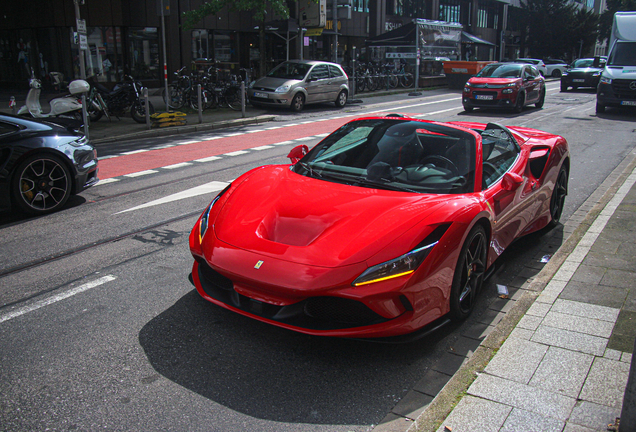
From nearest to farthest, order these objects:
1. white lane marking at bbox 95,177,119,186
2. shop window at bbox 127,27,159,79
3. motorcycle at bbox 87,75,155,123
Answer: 1. white lane marking at bbox 95,177,119,186
2. motorcycle at bbox 87,75,155,123
3. shop window at bbox 127,27,159,79

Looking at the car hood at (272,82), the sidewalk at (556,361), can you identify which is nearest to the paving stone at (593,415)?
the sidewalk at (556,361)

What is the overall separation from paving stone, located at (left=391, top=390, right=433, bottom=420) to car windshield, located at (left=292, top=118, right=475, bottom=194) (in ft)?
4.99

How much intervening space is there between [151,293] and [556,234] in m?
4.29

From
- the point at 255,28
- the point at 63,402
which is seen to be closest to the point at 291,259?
the point at 63,402

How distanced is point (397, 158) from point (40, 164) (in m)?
4.52

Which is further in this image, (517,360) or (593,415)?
(517,360)

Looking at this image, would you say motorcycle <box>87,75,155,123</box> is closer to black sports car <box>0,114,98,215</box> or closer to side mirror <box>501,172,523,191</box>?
black sports car <box>0,114,98,215</box>

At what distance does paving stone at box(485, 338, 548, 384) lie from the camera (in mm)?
3191

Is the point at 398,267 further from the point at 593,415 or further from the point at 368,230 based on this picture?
the point at 593,415

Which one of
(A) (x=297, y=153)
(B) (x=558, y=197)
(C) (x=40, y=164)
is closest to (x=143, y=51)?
(C) (x=40, y=164)

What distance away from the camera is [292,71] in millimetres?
20141

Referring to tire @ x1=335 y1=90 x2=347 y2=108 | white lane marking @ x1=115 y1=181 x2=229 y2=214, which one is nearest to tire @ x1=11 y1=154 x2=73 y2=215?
white lane marking @ x1=115 y1=181 x2=229 y2=214

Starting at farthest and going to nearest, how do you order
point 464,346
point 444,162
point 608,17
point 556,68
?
point 608,17, point 556,68, point 444,162, point 464,346

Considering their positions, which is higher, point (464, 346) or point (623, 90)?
point (623, 90)
